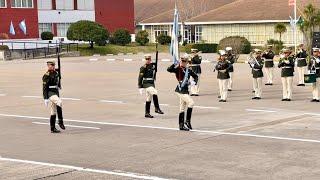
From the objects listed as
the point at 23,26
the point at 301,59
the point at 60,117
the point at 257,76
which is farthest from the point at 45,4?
the point at 60,117

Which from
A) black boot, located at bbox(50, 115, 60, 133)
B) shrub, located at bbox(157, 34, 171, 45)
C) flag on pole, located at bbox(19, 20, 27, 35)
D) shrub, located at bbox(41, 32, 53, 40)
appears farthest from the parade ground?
shrub, located at bbox(157, 34, 171, 45)

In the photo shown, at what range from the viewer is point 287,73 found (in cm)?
2166

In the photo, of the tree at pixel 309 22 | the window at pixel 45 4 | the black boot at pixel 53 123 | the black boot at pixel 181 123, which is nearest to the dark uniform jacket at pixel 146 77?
the black boot at pixel 181 123

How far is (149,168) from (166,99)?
11.8m

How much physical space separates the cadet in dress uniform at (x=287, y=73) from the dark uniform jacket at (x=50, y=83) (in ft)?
30.3

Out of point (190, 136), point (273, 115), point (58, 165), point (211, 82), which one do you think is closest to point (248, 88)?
point (211, 82)

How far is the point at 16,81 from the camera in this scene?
3269 cm

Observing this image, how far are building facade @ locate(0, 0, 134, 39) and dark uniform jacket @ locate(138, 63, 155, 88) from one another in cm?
5394

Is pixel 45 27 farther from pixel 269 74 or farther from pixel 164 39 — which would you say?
pixel 269 74

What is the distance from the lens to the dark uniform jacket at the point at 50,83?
15.4 metres

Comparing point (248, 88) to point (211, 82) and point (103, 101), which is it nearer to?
point (211, 82)

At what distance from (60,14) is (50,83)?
64401 millimetres

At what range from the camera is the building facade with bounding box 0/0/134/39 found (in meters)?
70.1

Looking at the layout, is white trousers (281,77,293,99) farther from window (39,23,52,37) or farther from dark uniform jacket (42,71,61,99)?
window (39,23,52,37)
